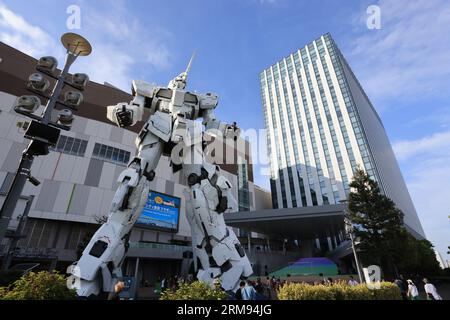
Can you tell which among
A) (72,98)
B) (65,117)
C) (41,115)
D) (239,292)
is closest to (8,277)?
(41,115)

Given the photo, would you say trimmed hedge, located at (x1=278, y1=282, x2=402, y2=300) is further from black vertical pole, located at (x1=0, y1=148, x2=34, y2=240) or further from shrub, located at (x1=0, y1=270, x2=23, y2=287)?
shrub, located at (x1=0, y1=270, x2=23, y2=287)

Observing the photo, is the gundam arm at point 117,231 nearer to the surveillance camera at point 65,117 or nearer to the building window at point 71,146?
the surveillance camera at point 65,117

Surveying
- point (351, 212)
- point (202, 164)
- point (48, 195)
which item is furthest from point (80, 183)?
point (351, 212)

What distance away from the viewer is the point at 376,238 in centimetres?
1908

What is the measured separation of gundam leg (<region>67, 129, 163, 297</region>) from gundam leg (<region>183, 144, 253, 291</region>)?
50.9 inches

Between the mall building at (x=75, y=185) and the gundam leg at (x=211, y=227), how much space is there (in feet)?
64.0

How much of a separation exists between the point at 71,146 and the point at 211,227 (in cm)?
3037

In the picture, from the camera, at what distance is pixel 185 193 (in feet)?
25.6

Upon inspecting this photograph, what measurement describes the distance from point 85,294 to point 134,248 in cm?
2253

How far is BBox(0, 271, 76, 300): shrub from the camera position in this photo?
3.57 metres

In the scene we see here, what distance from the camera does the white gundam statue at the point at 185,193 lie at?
606 cm

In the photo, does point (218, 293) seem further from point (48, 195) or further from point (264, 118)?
point (264, 118)

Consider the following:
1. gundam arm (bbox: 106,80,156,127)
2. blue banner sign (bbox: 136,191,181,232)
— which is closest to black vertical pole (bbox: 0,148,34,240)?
gundam arm (bbox: 106,80,156,127)

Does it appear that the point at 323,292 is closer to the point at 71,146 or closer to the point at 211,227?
the point at 211,227
